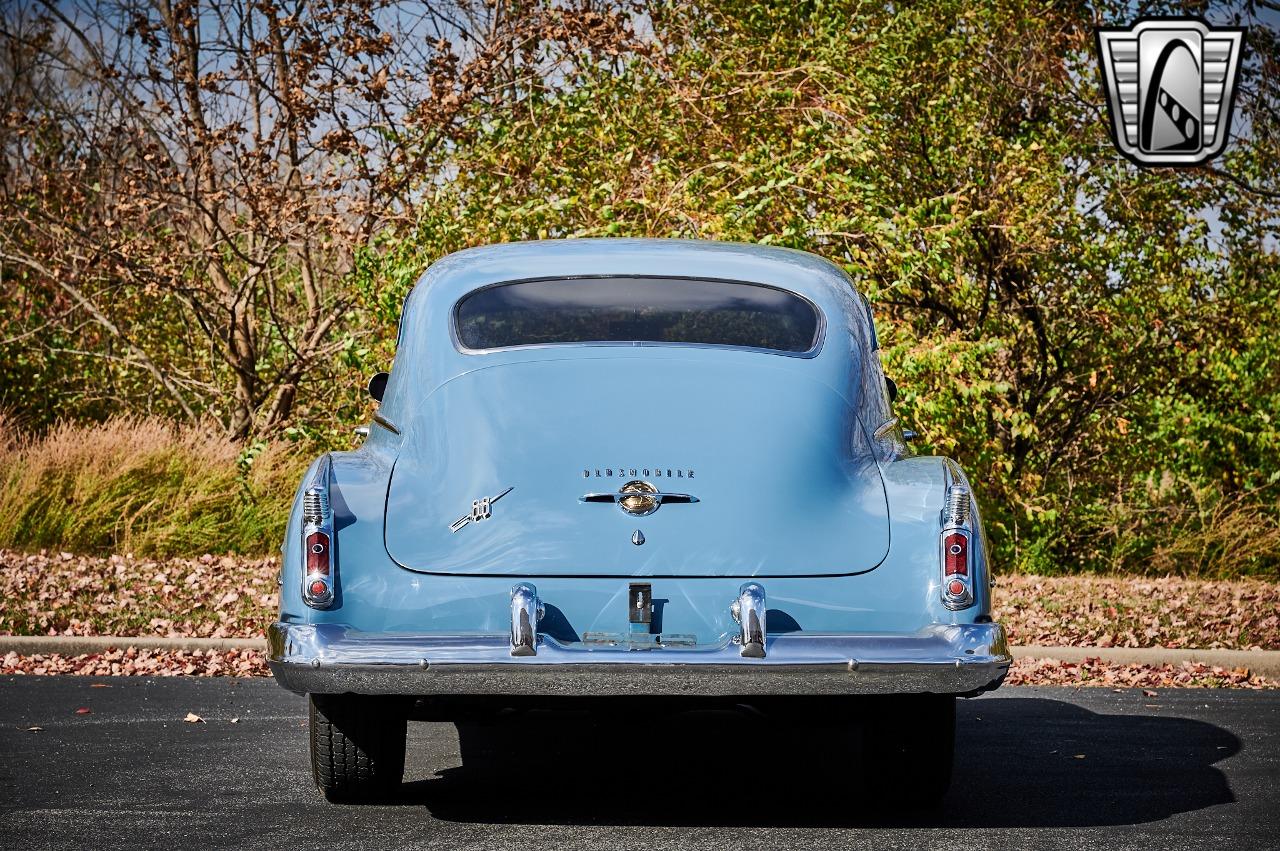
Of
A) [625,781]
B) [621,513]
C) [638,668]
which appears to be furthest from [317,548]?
[625,781]

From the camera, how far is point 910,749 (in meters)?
5.43

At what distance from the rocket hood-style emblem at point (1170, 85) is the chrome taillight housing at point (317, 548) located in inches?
544

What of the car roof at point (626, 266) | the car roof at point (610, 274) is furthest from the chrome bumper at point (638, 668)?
the car roof at point (626, 266)

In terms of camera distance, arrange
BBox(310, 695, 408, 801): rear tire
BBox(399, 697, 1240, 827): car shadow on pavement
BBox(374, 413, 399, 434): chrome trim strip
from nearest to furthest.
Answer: BBox(310, 695, 408, 801): rear tire
BBox(399, 697, 1240, 827): car shadow on pavement
BBox(374, 413, 399, 434): chrome trim strip

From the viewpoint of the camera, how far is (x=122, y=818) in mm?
5391

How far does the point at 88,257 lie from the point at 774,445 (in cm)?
1385

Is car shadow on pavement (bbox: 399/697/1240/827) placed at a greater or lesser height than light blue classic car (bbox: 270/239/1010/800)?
lesser

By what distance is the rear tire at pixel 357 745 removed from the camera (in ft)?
17.5

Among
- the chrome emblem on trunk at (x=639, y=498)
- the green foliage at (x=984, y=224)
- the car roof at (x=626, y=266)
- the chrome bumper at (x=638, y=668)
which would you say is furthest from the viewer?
the green foliage at (x=984, y=224)

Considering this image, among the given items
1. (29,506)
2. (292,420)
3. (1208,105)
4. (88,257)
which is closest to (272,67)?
(88,257)

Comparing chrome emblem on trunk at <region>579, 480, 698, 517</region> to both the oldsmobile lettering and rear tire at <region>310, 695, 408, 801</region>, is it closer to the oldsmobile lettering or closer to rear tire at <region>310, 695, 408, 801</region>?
the oldsmobile lettering

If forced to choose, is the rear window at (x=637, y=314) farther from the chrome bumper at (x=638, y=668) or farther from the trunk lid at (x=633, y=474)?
the chrome bumper at (x=638, y=668)

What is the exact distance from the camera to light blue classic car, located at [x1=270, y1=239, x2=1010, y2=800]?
4797 mm

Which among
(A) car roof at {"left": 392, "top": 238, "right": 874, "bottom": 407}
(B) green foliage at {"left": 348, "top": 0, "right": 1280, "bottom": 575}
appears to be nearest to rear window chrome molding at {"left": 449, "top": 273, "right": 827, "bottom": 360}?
(A) car roof at {"left": 392, "top": 238, "right": 874, "bottom": 407}
